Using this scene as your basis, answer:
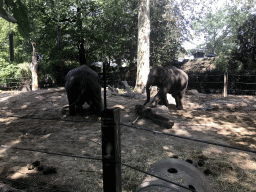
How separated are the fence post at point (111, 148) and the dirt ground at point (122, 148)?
1.41 feet

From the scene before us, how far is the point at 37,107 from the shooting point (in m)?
7.70

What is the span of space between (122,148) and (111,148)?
8.37ft

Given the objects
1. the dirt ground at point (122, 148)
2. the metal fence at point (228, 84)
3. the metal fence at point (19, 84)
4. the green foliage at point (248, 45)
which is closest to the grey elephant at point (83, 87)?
the dirt ground at point (122, 148)

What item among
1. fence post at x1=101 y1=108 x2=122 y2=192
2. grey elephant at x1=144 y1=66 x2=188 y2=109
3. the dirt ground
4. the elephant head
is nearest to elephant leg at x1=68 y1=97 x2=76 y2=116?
the dirt ground

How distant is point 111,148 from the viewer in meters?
1.69

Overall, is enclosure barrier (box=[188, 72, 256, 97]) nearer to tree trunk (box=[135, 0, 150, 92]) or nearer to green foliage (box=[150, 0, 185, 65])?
tree trunk (box=[135, 0, 150, 92])

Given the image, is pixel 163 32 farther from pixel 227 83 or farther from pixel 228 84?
pixel 227 83

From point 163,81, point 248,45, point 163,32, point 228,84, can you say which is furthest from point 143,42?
point 248,45

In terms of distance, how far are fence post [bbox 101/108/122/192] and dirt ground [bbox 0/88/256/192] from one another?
43 centimetres

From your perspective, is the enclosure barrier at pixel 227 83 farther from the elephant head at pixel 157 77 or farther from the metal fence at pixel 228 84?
the elephant head at pixel 157 77

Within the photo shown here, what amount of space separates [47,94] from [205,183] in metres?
8.61

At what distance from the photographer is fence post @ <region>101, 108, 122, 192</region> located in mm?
1673

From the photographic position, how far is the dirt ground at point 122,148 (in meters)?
2.82

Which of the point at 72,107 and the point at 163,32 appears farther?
the point at 163,32
